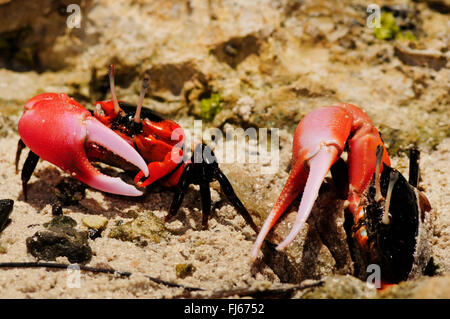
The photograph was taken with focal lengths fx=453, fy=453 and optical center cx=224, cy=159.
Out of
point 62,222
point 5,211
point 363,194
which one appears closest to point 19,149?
point 5,211

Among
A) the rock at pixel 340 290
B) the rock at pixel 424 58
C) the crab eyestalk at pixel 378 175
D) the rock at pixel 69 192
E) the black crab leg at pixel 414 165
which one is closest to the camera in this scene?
the rock at pixel 340 290

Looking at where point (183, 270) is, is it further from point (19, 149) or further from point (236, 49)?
point (236, 49)

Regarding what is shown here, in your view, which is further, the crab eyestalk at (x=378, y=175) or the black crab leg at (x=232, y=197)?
the black crab leg at (x=232, y=197)

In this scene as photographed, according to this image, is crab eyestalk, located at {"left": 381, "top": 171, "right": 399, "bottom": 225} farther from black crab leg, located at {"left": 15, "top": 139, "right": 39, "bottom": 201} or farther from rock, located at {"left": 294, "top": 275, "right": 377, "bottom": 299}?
black crab leg, located at {"left": 15, "top": 139, "right": 39, "bottom": 201}

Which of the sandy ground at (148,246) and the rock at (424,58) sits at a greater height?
the rock at (424,58)

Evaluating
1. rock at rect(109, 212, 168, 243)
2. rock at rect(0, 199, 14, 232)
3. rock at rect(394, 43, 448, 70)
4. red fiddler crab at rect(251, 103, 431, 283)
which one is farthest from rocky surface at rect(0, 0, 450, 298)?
red fiddler crab at rect(251, 103, 431, 283)

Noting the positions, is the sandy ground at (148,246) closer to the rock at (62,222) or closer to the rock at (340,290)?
the rock at (62,222)

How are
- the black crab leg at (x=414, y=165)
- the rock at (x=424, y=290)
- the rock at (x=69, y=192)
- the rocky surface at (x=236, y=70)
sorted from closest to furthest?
1. the rock at (x=424, y=290)
2. the black crab leg at (x=414, y=165)
3. the rock at (x=69, y=192)
4. the rocky surface at (x=236, y=70)

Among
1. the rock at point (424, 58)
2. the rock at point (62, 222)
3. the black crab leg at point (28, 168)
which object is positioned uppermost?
the rock at point (424, 58)

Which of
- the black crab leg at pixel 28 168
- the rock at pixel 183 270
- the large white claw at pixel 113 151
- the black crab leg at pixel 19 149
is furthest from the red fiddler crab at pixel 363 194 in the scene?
the black crab leg at pixel 19 149
